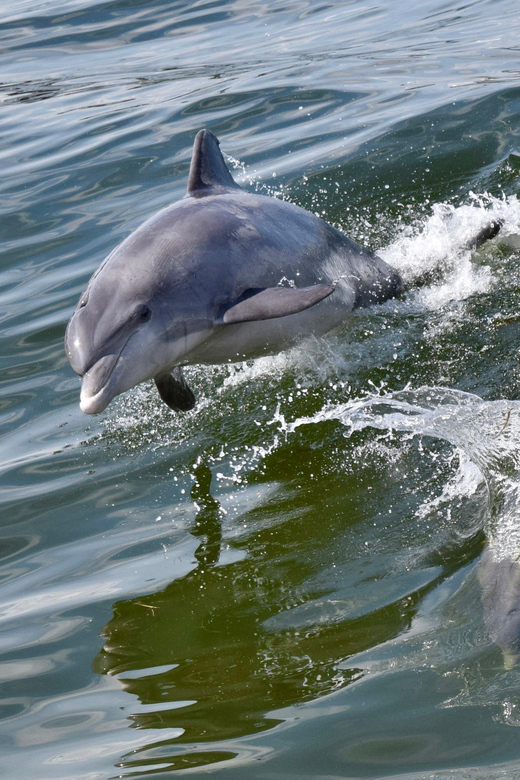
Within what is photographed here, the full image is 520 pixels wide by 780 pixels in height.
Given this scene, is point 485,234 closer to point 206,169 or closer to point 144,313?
point 206,169

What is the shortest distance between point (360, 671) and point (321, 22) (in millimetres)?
17726

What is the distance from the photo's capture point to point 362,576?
4.74 meters

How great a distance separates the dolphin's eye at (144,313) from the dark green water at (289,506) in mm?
1160

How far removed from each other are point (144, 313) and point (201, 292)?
1.53 ft

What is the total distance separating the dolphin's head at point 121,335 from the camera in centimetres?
505

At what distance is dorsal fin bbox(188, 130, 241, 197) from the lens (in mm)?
6895

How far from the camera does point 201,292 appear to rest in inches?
226

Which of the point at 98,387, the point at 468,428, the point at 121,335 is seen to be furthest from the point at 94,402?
the point at 468,428

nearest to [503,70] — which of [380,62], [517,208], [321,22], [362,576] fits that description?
[380,62]

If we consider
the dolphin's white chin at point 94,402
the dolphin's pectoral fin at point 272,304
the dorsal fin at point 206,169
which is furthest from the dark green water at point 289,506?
the dorsal fin at point 206,169

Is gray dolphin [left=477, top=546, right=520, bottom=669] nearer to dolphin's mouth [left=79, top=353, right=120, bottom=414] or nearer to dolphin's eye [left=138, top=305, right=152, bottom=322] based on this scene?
dolphin's mouth [left=79, top=353, right=120, bottom=414]

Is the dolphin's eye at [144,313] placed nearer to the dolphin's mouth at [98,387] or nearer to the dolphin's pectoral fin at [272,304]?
the dolphin's mouth at [98,387]

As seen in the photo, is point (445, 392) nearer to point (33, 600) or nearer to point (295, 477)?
point (295, 477)

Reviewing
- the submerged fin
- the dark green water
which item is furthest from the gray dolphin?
the submerged fin
